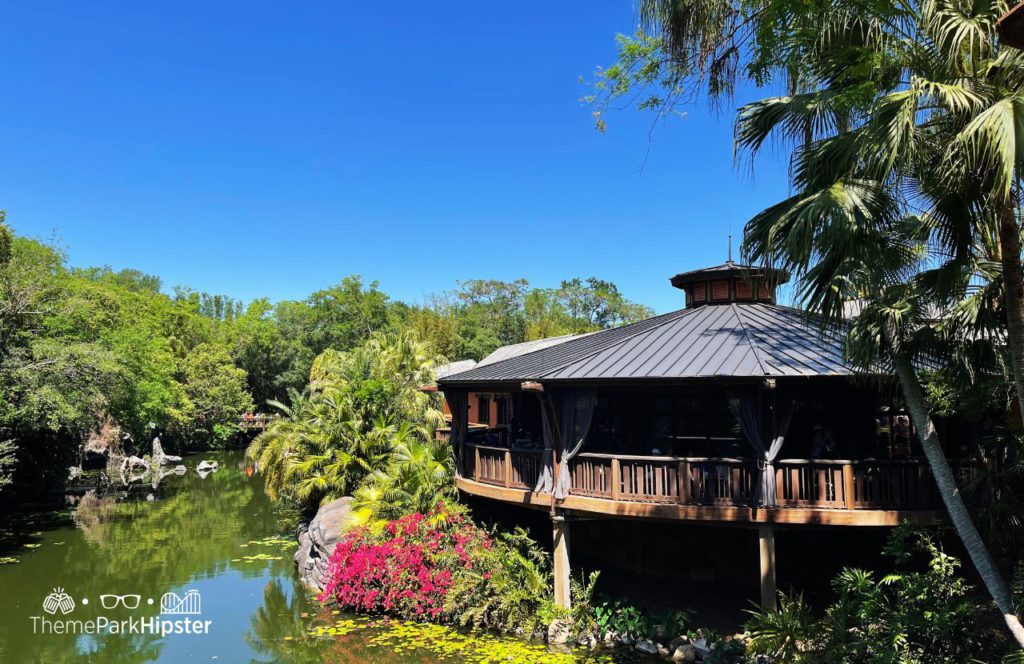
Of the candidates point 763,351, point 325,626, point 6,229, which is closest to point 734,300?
Answer: point 763,351

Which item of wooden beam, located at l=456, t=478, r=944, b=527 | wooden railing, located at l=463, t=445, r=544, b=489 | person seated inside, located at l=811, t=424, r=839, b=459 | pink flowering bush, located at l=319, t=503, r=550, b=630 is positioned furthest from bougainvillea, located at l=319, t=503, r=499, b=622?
person seated inside, located at l=811, t=424, r=839, b=459

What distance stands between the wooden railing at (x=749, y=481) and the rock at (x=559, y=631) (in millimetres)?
2513

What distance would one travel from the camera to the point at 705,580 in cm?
1406

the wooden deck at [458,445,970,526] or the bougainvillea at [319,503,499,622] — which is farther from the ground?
the wooden deck at [458,445,970,526]

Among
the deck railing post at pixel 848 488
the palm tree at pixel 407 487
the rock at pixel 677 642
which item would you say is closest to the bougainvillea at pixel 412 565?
the palm tree at pixel 407 487

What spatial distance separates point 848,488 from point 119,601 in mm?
17359

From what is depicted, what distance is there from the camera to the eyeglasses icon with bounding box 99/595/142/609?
1616 centimetres

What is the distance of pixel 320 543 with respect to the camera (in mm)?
16797

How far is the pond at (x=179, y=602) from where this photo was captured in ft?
41.4

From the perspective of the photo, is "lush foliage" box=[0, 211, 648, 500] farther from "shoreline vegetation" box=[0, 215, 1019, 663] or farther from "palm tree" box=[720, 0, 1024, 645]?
"palm tree" box=[720, 0, 1024, 645]

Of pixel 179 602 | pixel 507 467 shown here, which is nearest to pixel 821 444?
pixel 507 467

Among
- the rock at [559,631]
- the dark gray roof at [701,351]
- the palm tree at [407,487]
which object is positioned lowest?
the rock at [559,631]

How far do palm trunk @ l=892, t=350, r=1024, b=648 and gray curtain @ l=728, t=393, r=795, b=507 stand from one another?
2.79 m

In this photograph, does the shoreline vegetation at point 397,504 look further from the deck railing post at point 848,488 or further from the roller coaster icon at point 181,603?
the roller coaster icon at point 181,603
